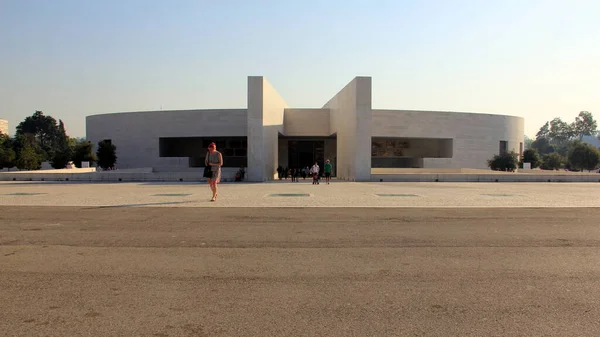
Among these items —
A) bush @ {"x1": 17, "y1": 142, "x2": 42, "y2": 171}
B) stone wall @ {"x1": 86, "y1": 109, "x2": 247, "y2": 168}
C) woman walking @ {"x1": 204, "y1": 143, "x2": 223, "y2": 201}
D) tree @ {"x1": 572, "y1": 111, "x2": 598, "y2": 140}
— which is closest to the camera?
woman walking @ {"x1": 204, "y1": 143, "x2": 223, "y2": 201}

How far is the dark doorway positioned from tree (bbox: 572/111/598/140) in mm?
91780

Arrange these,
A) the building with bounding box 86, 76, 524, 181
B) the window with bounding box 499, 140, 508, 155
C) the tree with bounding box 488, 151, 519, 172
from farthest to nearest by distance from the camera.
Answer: the window with bounding box 499, 140, 508, 155 < the building with bounding box 86, 76, 524, 181 < the tree with bounding box 488, 151, 519, 172

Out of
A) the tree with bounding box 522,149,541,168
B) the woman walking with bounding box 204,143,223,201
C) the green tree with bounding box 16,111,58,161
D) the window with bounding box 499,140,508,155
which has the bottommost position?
the woman walking with bounding box 204,143,223,201

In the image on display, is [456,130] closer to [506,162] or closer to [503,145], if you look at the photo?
[503,145]

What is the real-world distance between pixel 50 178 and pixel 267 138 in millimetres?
12625

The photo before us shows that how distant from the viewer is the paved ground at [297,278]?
152 inches

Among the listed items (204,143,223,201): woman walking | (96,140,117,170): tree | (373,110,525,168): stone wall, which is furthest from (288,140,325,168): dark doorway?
(204,143,223,201): woman walking

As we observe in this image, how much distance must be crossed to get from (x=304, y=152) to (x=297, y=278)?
136 ft

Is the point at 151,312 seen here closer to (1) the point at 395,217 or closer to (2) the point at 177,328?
(2) the point at 177,328

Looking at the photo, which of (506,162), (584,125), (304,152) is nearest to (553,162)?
(506,162)

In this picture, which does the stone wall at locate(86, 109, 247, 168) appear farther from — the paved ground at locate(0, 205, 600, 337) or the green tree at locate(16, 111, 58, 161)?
the paved ground at locate(0, 205, 600, 337)

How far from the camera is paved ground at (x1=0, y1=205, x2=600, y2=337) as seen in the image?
3.86 m

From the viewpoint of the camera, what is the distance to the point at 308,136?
135ft

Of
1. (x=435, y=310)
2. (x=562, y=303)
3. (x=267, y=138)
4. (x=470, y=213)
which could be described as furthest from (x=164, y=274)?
(x=267, y=138)
